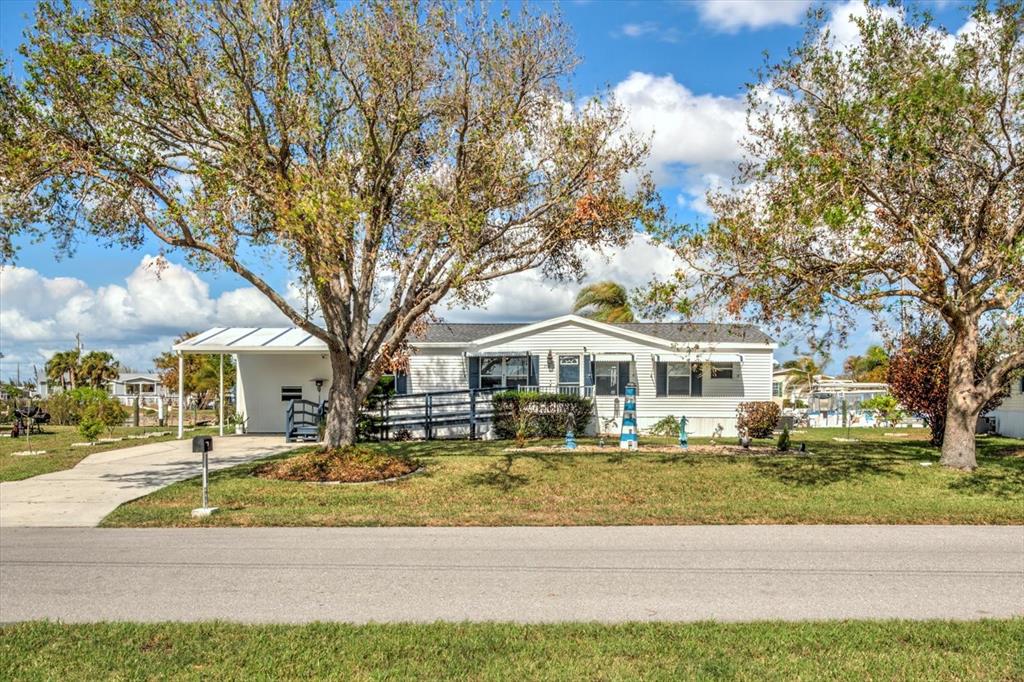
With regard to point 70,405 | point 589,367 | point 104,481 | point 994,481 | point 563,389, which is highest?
point 589,367

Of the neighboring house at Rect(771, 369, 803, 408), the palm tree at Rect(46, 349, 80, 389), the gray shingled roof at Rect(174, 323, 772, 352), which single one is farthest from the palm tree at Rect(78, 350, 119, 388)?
the neighboring house at Rect(771, 369, 803, 408)

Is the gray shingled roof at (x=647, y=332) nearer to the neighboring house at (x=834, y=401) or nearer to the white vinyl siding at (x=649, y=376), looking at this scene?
the white vinyl siding at (x=649, y=376)

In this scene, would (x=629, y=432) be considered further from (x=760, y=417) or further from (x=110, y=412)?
(x=110, y=412)

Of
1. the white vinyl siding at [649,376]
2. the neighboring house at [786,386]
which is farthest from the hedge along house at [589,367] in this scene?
the neighboring house at [786,386]

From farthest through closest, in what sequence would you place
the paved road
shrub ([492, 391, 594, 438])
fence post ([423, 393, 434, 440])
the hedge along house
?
the hedge along house → fence post ([423, 393, 434, 440]) → shrub ([492, 391, 594, 438]) → the paved road

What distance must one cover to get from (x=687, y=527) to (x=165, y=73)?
10997 mm

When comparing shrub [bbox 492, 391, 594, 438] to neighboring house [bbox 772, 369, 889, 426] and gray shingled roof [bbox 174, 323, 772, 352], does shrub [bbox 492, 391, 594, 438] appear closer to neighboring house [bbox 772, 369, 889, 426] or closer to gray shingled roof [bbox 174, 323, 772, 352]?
gray shingled roof [bbox 174, 323, 772, 352]

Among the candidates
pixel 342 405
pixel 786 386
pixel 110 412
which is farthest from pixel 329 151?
pixel 786 386

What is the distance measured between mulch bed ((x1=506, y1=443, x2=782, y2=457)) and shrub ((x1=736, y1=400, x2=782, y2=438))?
11.5 ft

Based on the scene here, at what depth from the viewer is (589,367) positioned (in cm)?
2478

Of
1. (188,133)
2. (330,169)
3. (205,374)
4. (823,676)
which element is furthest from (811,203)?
(205,374)

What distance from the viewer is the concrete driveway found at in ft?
38.0

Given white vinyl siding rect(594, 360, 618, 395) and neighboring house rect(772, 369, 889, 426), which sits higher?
white vinyl siding rect(594, 360, 618, 395)

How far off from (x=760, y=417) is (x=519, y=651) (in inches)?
747
